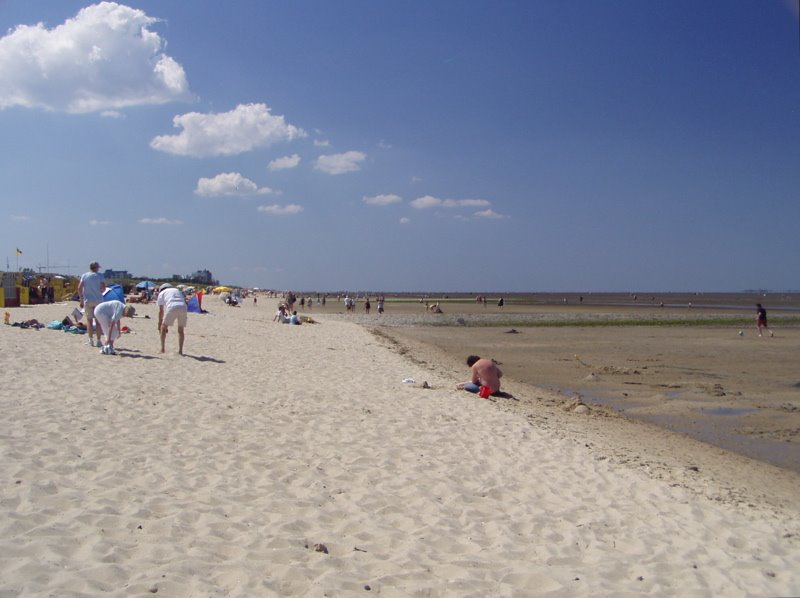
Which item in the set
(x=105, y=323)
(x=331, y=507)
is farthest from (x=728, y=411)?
(x=105, y=323)

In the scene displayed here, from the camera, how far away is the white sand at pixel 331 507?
3828 millimetres

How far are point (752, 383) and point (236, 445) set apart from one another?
13.7 m

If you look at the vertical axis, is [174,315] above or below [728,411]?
above

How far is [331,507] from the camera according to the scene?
16.5 feet

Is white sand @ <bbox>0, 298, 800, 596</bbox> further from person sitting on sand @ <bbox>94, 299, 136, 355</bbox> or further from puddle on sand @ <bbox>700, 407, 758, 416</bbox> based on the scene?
puddle on sand @ <bbox>700, 407, 758, 416</bbox>

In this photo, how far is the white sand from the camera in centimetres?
383

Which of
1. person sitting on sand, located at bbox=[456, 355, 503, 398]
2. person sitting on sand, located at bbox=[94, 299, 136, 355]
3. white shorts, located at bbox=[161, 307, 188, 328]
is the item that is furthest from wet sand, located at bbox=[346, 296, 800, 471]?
person sitting on sand, located at bbox=[94, 299, 136, 355]

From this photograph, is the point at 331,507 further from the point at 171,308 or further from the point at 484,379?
the point at 171,308

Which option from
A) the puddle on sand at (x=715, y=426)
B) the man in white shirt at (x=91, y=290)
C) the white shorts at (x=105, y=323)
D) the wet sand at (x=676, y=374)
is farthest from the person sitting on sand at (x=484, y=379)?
the man in white shirt at (x=91, y=290)

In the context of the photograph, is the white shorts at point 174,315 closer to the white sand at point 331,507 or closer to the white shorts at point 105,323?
the white shorts at point 105,323

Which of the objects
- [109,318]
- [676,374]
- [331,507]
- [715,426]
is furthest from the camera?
[676,374]

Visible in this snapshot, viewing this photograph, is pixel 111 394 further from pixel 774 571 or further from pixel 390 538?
pixel 774 571

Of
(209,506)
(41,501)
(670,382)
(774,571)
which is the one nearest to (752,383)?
(670,382)

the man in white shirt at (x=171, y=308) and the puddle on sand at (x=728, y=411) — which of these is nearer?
the puddle on sand at (x=728, y=411)
